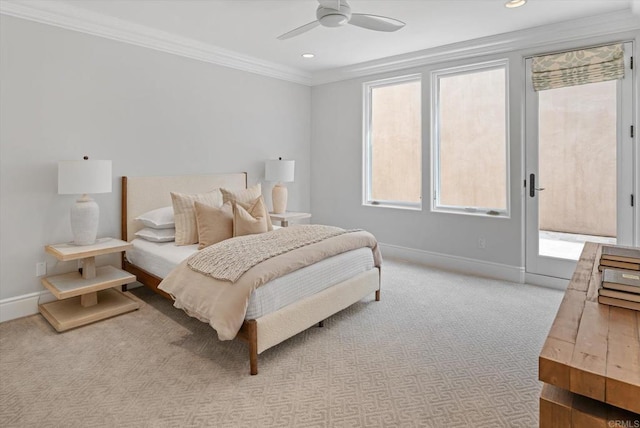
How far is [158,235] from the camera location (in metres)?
3.52

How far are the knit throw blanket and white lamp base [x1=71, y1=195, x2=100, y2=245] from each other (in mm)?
1095

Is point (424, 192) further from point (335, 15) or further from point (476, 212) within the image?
point (335, 15)

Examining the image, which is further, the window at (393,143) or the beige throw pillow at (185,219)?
the window at (393,143)

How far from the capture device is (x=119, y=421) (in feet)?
6.08

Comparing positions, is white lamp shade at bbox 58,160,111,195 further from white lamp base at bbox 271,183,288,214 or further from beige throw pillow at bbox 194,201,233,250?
white lamp base at bbox 271,183,288,214

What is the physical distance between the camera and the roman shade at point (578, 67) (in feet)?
11.2

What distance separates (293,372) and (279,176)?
300 cm

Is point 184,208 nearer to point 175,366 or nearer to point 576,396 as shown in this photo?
point 175,366

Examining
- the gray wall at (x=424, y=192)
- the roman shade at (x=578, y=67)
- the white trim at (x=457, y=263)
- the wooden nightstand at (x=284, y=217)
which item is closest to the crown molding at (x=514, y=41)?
the gray wall at (x=424, y=192)

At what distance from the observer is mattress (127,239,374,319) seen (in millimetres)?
2320

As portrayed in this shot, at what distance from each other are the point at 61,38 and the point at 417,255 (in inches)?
174

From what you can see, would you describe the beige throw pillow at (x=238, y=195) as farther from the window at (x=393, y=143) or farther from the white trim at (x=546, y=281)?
the white trim at (x=546, y=281)

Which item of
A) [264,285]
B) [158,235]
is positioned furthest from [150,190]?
[264,285]

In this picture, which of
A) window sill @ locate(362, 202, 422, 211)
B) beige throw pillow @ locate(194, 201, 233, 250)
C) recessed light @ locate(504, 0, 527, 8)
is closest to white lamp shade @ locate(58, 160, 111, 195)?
beige throw pillow @ locate(194, 201, 233, 250)
